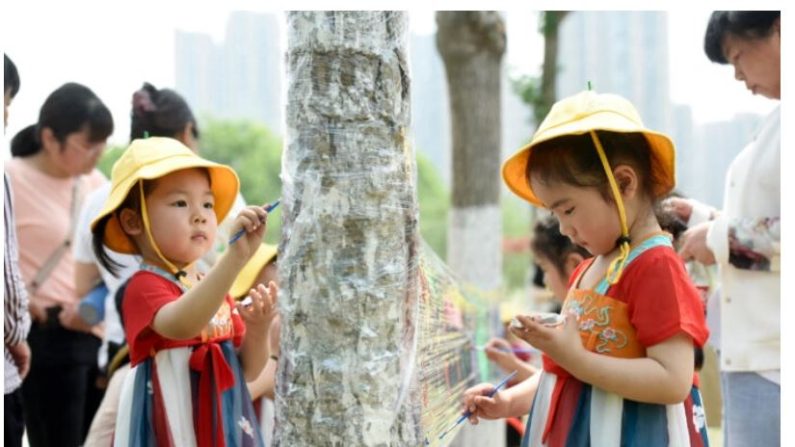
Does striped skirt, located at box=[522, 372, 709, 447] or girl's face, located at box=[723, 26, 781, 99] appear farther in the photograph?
girl's face, located at box=[723, 26, 781, 99]

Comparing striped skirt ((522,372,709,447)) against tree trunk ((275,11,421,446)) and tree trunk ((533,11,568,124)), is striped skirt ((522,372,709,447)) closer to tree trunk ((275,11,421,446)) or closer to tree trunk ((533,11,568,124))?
tree trunk ((275,11,421,446))

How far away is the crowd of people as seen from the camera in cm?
238

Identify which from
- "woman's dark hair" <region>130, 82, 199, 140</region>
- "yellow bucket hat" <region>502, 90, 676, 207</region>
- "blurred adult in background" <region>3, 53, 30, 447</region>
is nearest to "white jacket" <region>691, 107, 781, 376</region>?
"yellow bucket hat" <region>502, 90, 676, 207</region>

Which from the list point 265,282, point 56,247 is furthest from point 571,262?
point 56,247

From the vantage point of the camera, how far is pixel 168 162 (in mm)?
2801

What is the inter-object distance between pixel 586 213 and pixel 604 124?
0.71 feet

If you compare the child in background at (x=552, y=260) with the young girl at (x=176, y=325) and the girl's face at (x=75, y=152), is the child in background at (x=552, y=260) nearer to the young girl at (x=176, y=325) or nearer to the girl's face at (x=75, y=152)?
the young girl at (x=176, y=325)

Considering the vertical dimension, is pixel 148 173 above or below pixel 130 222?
above

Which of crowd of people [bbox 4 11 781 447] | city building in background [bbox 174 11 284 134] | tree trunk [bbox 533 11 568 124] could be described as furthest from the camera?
city building in background [bbox 174 11 284 134]

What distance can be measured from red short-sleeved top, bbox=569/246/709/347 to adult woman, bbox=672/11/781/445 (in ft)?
2.96

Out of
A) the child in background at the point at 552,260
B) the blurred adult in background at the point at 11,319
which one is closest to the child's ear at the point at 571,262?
the child in background at the point at 552,260

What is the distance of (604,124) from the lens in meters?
2.42

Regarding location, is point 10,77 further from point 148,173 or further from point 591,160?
point 591,160

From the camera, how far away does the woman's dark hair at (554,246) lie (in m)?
3.59
